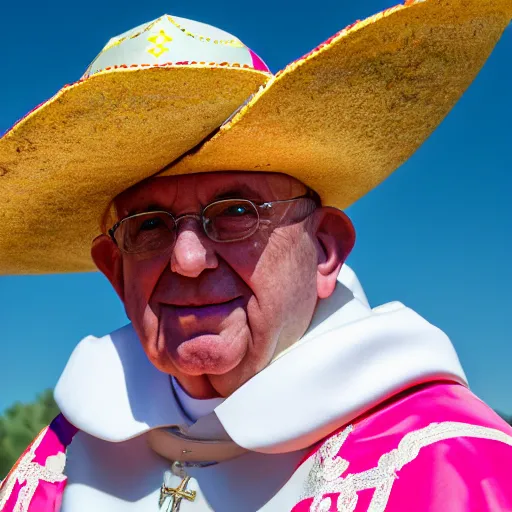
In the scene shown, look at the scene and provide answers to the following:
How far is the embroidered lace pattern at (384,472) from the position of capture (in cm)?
189

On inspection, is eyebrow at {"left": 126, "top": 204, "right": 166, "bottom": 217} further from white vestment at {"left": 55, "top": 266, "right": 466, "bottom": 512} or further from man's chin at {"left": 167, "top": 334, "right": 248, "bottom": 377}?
white vestment at {"left": 55, "top": 266, "right": 466, "bottom": 512}

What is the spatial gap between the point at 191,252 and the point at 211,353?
0.32 meters

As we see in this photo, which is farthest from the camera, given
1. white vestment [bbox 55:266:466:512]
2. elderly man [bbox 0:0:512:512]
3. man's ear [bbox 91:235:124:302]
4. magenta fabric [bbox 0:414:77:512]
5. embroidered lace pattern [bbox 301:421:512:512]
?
man's ear [bbox 91:235:124:302]

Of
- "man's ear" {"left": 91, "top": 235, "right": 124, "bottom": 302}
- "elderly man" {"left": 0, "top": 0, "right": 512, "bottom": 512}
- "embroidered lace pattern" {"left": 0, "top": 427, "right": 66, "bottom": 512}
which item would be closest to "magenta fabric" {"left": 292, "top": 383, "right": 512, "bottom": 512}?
"elderly man" {"left": 0, "top": 0, "right": 512, "bottom": 512}

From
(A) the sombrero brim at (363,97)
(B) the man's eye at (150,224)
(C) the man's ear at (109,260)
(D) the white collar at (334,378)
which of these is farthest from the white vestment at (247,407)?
(B) the man's eye at (150,224)

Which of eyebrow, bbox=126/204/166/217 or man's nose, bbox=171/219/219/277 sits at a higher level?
eyebrow, bbox=126/204/166/217

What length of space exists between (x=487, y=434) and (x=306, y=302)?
789mm

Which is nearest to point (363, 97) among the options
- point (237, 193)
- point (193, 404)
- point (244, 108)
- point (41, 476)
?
point (244, 108)

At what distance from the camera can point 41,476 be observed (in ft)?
8.93

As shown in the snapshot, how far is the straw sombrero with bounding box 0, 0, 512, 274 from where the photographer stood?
212 cm

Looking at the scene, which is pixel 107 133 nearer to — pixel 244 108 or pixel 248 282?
pixel 244 108

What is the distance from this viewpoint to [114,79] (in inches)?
84.0

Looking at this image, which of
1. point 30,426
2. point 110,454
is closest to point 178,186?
point 110,454

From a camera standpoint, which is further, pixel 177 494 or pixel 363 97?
pixel 177 494
